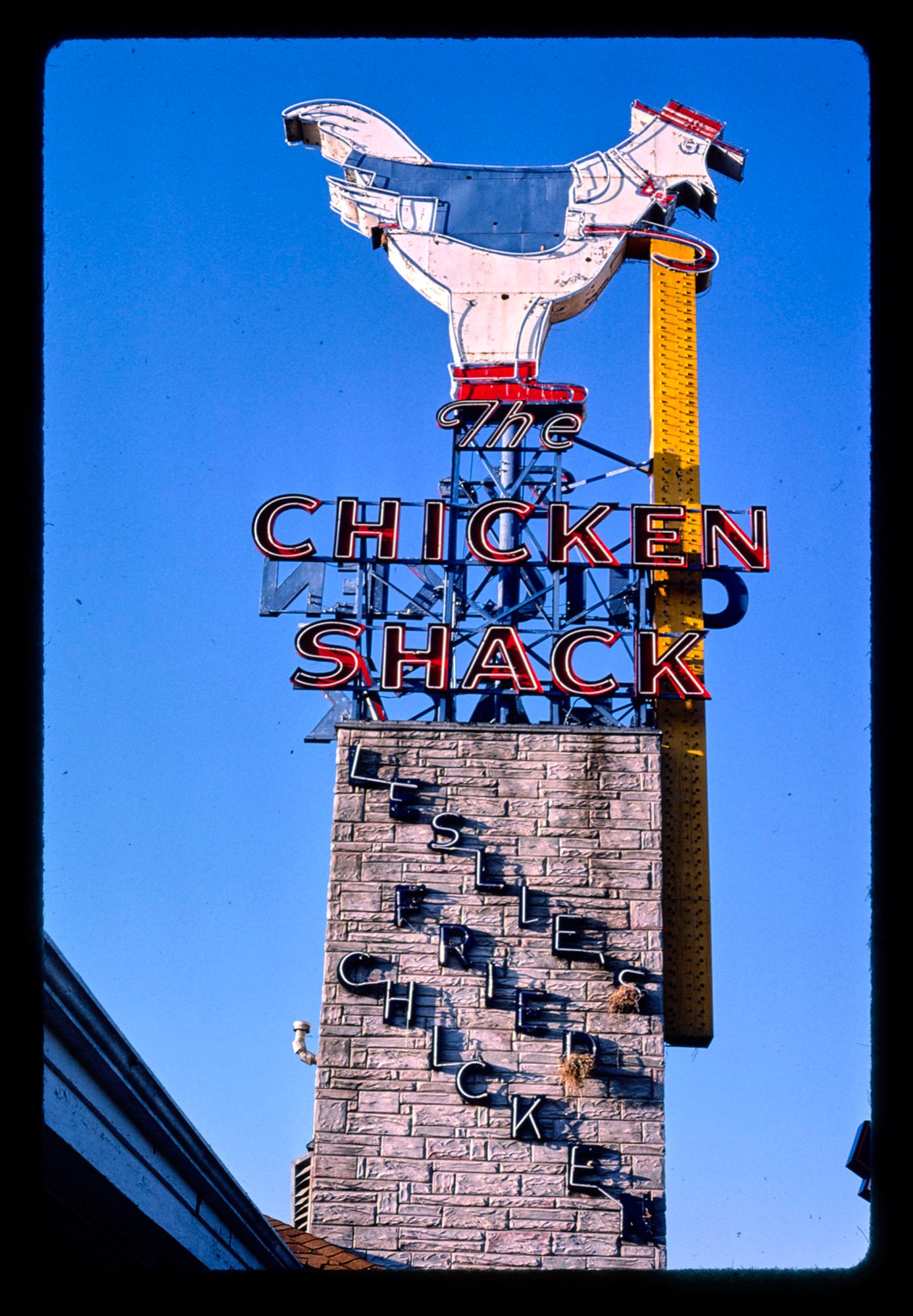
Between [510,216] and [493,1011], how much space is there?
11.3m

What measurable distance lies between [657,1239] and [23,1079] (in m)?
14.9

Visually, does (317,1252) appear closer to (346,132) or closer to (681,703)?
(681,703)

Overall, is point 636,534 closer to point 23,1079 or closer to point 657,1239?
point 657,1239

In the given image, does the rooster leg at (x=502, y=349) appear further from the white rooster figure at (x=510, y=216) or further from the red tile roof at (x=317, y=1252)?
the red tile roof at (x=317, y=1252)

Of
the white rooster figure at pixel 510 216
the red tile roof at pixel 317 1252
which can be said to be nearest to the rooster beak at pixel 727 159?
the white rooster figure at pixel 510 216

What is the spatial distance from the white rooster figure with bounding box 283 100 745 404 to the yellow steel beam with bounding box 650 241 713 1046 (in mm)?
949

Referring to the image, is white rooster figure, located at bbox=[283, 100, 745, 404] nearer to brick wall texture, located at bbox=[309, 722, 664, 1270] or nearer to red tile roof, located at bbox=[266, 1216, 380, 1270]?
brick wall texture, located at bbox=[309, 722, 664, 1270]

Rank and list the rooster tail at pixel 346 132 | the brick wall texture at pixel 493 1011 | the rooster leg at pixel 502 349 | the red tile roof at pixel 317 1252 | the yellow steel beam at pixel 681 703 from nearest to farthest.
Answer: the red tile roof at pixel 317 1252 → the brick wall texture at pixel 493 1011 → the yellow steel beam at pixel 681 703 → the rooster leg at pixel 502 349 → the rooster tail at pixel 346 132

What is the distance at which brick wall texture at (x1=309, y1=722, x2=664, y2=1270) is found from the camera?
18.8 metres

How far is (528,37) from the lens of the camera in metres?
6.16

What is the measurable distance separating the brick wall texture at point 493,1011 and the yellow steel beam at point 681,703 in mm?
763

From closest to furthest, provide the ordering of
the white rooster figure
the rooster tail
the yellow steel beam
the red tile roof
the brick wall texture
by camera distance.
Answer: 1. the red tile roof
2. the brick wall texture
3. the yellow steel beam
4. the white rooster figure
5. the rooster tail

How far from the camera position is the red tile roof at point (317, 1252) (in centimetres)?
1686

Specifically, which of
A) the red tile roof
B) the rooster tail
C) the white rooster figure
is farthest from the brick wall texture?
the rooster tail
